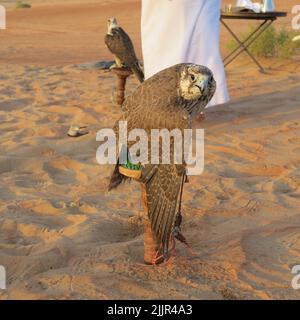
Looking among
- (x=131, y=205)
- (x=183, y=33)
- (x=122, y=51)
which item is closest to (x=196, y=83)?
(x=131, y=205)

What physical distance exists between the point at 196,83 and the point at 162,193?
0.56m

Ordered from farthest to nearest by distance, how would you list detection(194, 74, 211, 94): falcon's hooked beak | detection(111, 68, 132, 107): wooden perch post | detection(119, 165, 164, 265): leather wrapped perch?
detection(111, 68, 132, 107): wooden perch post → detection(119, 165, 164, 265): leather wrapped perch → detection(194, 74, 211, 94): falcon's hooked beak

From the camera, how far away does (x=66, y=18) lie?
20.4m

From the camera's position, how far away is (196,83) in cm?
262

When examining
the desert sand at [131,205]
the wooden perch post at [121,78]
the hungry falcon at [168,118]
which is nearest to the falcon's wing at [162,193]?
the hungry falcon at [168,118]

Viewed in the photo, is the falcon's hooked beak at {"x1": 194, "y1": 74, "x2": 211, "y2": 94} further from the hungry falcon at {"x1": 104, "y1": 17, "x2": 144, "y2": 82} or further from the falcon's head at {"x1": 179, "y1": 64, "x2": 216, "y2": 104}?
the hungry falcon at {"x1": 104, "y1": 17, "x2": 144, "y2": 82}

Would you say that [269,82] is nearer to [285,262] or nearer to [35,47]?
[285,262]

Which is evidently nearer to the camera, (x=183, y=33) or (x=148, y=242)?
(x=148, y=242)

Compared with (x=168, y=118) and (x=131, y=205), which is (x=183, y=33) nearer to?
(x=131, y=205)

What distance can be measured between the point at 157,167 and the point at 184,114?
0.95 ft

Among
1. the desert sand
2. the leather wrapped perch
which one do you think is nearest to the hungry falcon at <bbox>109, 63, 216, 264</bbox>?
the leather wrapped perch

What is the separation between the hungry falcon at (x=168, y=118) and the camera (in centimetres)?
263

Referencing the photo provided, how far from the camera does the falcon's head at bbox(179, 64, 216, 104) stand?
261 centimetres

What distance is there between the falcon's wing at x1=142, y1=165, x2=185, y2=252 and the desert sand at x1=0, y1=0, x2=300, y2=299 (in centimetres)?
35
